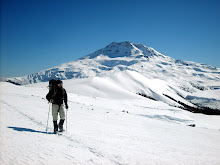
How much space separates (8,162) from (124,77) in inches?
4555

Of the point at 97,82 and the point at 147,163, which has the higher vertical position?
the point at 97,82

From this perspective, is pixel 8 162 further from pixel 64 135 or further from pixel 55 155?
pixel 64 135

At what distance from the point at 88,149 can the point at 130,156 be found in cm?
147

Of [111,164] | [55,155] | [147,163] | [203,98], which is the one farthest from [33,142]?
[203,98]

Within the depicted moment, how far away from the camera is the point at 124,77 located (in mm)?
118750

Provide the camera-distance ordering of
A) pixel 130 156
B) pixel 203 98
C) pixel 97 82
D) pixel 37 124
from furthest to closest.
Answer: pixel 203 98 < pixel 97 82 < pixel 37 124 < pixel 130 156

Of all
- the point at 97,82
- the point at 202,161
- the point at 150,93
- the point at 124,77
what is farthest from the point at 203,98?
Result: the point at 202,161

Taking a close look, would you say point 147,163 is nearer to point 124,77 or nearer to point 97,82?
point 97,82

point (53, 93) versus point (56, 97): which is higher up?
point (53, 93)

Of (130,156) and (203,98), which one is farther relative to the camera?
(203,98)

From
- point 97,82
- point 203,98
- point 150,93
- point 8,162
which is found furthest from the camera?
point 203,98

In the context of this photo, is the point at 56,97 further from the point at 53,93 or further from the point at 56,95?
the point at 53,93

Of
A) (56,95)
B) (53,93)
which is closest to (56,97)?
(56,95)

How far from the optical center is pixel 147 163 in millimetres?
4707
